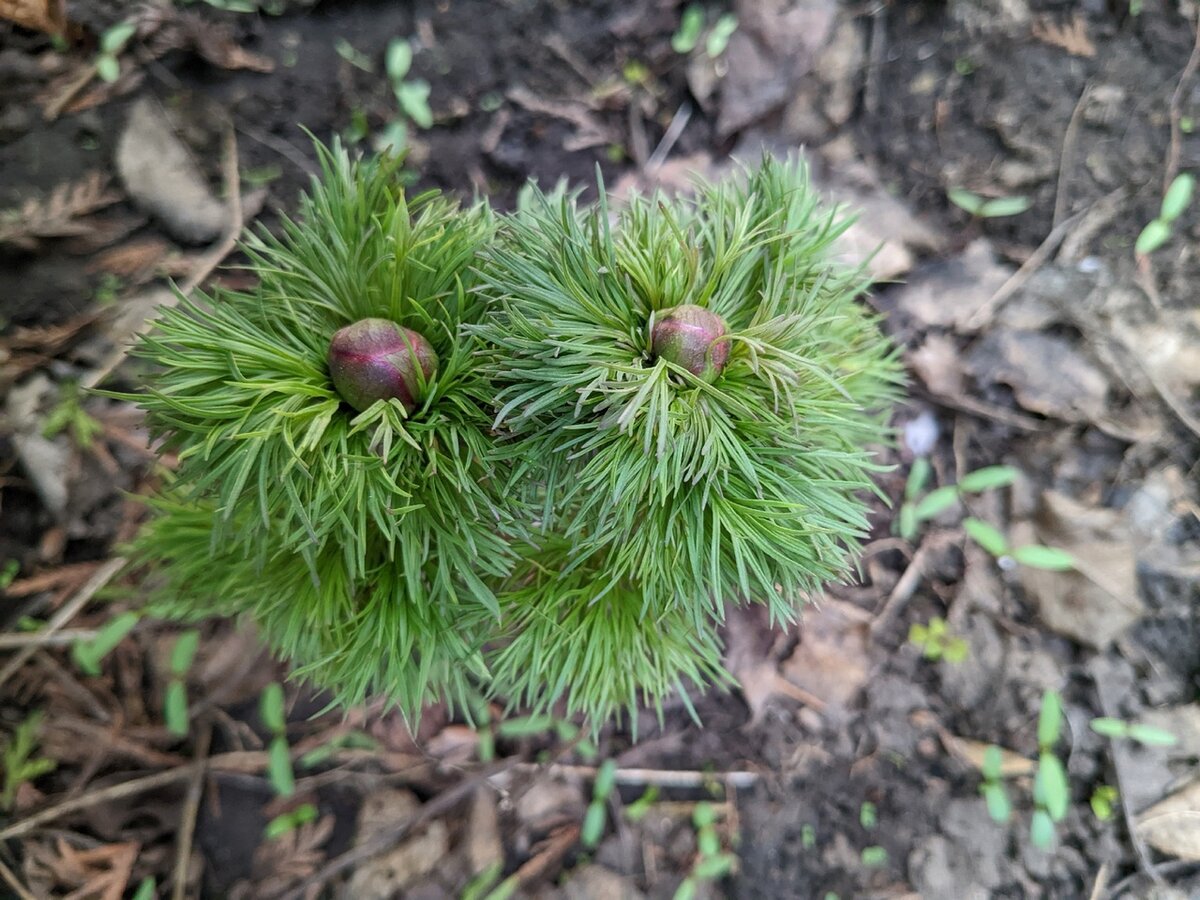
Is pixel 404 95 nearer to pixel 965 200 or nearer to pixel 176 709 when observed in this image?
pixel 965 200

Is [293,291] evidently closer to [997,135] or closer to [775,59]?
[775,59]

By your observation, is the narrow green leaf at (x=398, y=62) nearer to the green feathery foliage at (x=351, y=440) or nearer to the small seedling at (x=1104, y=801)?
the green feathery foliage at (x=351, y=440)

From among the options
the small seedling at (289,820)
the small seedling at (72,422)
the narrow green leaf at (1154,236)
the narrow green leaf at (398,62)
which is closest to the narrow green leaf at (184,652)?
the small seedling at (289,820)

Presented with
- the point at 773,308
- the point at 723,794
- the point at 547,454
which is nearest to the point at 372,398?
the point at 547,454

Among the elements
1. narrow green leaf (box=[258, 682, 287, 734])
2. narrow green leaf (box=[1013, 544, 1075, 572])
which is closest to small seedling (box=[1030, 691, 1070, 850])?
narrow green leaf (box=[1013, 544, 1075, 572])

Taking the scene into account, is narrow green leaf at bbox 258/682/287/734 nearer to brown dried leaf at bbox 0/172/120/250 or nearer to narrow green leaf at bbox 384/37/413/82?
brown dried leaf at bbox 0/172/120/250

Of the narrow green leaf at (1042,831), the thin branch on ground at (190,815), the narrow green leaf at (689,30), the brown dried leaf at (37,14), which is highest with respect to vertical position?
the narrow green leaf at (689,30)
